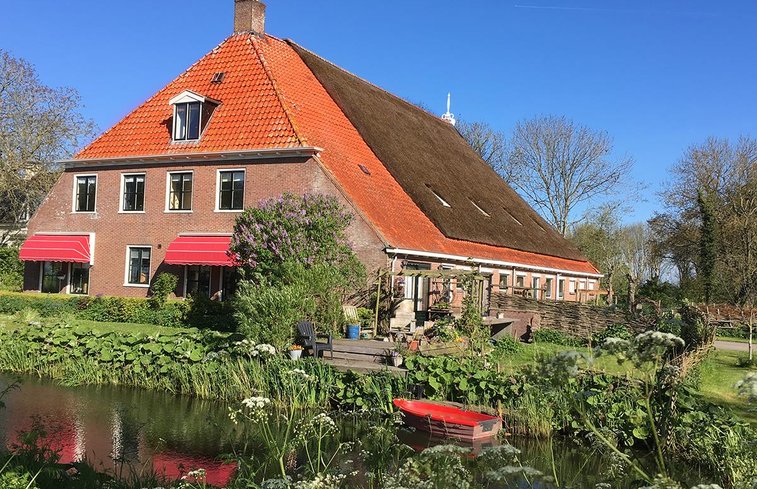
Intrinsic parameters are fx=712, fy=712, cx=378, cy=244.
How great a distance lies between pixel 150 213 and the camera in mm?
25328

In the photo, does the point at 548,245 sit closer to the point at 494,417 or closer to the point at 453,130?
the point at 453,130

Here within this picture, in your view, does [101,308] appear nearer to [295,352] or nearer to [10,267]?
[295,352]

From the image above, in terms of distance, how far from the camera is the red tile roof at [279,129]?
2270 cm

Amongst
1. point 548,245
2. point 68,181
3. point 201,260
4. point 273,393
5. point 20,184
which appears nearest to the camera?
point 273,393

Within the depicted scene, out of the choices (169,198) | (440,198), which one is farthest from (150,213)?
(440,198)

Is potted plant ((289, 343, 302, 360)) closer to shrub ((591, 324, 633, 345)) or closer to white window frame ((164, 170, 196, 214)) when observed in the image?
shrub ((591, 324, 633, 345))

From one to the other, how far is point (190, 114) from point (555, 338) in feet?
48.0

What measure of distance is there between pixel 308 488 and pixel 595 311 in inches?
801

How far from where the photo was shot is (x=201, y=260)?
23062mm

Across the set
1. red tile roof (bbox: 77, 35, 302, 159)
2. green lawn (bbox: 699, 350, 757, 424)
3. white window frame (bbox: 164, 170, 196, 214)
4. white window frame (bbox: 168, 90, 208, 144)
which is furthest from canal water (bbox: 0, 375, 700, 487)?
white window frame (bbox: 168, 90, 208, 144)

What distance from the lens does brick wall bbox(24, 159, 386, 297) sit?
22.9m

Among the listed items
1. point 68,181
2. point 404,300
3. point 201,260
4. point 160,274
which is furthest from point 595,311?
point 68,181

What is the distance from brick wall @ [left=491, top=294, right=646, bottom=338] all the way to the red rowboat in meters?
12.5

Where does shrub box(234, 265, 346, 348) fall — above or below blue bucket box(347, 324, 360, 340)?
above
